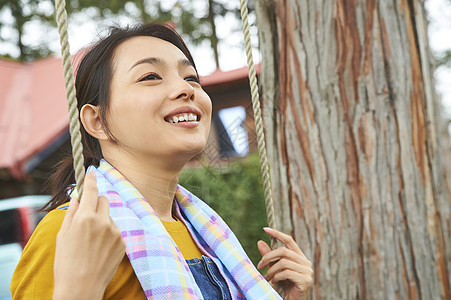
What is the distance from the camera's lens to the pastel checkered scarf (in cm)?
113

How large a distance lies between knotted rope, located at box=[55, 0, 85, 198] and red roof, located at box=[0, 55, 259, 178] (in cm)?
556

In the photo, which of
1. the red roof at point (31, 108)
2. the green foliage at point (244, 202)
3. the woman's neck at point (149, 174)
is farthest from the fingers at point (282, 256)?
the red roof at point (31, 108)

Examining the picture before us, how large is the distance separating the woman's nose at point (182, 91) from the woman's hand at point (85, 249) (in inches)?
17.0

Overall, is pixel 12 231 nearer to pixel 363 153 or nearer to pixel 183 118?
pixel 363 153

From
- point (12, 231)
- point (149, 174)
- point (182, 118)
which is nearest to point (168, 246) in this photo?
point (149, 174)

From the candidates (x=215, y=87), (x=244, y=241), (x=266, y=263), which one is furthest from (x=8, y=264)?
(x=266, y=263)

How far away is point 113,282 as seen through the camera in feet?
3.66

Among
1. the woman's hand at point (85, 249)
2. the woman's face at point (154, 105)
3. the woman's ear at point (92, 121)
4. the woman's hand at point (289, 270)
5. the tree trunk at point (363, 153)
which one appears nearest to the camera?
the woman's hand at point (85, 249)

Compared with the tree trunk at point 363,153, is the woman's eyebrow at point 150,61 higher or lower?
higher

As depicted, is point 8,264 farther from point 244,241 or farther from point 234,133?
point 234,133

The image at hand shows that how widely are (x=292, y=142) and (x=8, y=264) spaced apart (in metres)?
4.90

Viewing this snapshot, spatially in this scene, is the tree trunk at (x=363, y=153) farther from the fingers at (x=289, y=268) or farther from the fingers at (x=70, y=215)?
the fingers at (x=70, y=215)

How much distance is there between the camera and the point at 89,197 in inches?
37.9

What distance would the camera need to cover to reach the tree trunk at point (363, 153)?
1.91 meters
